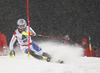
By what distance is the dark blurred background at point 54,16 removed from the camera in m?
12.8

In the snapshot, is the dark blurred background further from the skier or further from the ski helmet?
the ski helmet

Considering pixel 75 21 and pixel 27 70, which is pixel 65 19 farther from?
pixel 27 70

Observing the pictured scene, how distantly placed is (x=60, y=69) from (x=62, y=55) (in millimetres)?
3169

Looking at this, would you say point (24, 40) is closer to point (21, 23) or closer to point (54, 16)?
point (21, 23)

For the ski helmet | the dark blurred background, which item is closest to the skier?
the ski helmet

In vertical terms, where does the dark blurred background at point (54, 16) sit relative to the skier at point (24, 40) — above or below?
above

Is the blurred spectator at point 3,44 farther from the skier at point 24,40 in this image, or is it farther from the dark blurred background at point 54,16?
the dark blurred background at point 54,16

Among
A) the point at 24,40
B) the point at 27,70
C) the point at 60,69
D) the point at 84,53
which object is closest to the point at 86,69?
the point at 60,69

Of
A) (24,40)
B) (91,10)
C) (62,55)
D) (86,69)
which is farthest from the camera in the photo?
(91,10)

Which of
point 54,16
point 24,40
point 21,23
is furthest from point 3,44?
point 54,16

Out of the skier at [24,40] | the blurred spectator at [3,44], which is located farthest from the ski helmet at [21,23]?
the blurred spectator at [3,44]

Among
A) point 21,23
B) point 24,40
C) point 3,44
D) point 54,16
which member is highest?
point 54,16

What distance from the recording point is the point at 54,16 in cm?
1366

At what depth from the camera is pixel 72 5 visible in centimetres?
1305
